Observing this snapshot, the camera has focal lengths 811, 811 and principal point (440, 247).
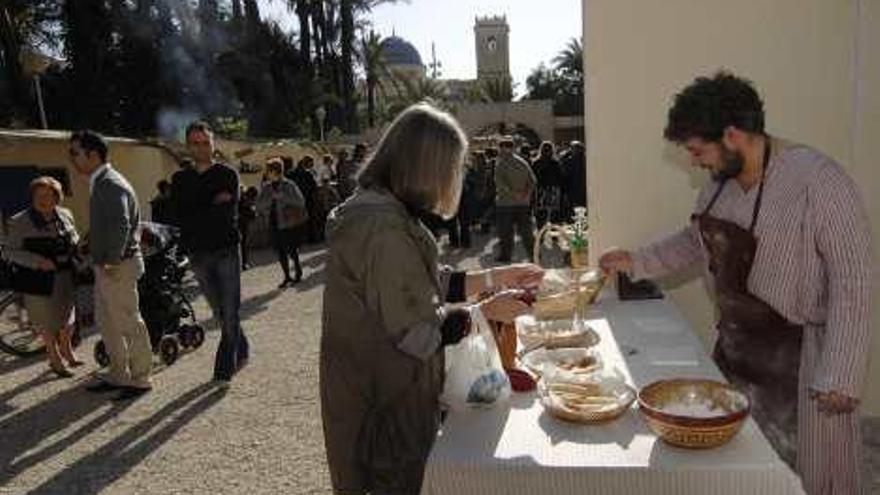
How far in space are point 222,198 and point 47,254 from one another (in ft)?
5.75

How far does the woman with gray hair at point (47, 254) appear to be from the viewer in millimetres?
6352

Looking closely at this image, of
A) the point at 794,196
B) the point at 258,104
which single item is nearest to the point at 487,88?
the point at 258,104

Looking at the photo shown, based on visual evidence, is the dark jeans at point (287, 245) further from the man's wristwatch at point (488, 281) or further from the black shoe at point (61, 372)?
the man's wristwatch at point (488, 281)

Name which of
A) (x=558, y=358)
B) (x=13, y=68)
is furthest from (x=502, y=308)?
(x=13, y=68)

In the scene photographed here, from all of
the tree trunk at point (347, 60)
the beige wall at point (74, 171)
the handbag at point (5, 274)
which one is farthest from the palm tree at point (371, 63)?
the handbag at point (5, 274)

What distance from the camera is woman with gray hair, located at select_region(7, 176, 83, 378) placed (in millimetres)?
6352

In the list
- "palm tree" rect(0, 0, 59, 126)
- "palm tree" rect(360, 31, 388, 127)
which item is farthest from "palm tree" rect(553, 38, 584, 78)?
"palm tree" rect(0, 0, 59, 126)

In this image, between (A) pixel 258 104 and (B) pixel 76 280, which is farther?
(A) pixel 258 104

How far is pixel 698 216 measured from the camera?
2.81 meters

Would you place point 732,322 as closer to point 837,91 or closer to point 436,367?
point 436,367

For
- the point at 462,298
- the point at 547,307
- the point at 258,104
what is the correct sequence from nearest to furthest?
the point at 462,298 → the point at 547,307 → the point at 258,104

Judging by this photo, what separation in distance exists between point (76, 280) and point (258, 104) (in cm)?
2922

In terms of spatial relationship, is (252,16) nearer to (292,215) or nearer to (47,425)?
(292,215)

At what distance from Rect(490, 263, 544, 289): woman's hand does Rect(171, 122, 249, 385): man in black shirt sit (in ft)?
10.1
